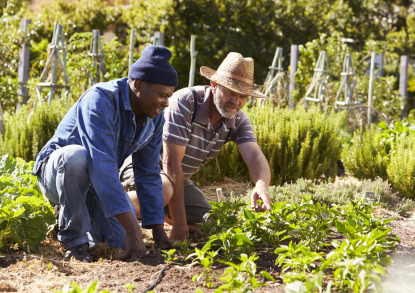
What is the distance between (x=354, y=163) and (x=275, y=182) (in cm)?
99

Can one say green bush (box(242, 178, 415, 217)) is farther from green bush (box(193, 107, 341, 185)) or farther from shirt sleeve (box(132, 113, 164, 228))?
shirt sleeve (box(132, 113, 164, 228))

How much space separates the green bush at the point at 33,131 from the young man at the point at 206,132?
1949 mm

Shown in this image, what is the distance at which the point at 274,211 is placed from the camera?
102 inches

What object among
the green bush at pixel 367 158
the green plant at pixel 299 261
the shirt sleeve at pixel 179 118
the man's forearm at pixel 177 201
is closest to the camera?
the green plant at pixel 299 261

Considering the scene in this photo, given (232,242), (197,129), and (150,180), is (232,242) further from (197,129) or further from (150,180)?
(197,129)

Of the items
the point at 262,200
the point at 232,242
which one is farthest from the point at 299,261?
the point at 262,200

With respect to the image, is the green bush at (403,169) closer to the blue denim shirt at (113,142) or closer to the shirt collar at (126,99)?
the blue denim shirt at (113,142)

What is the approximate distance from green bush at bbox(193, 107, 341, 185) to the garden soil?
233cm

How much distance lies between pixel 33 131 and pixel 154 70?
298cm

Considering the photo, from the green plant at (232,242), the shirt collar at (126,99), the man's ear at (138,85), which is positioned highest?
the man's ear at (138,85)

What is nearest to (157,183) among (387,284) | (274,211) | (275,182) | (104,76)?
(274,211)

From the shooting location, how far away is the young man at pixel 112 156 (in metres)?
2.30

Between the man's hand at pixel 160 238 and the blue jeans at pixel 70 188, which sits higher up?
the blue jeans at pixel 70 188

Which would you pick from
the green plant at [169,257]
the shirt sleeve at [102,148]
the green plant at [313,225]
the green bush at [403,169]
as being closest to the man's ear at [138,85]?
the shirt sleeve at [102,148]
